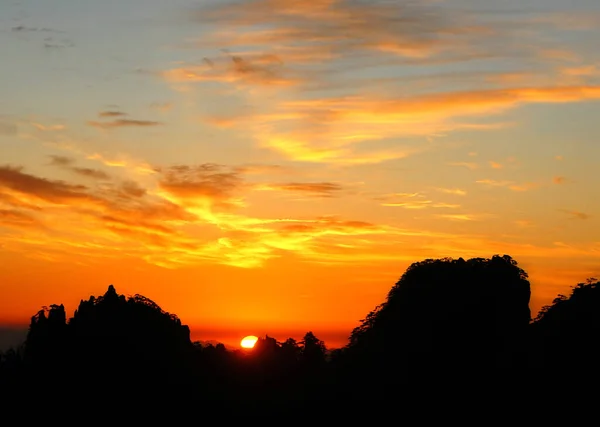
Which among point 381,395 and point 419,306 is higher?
point 419,306

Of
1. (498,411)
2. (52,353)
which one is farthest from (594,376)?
(52,353)

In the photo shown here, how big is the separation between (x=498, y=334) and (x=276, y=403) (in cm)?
1735

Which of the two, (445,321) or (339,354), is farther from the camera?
(339,354)

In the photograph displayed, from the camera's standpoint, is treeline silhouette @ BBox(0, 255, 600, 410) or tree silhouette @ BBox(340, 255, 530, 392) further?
tree silhouette @ BBox(340, 255, 530, 392)

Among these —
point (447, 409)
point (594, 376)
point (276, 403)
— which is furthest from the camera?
point (276, 403)

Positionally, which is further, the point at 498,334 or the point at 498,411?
the point at 498,334

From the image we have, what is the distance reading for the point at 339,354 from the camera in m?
86.4

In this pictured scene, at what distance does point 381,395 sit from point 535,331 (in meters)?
11.9

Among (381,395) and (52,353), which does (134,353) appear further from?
(381,395)

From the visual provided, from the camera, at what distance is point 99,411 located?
7462cm

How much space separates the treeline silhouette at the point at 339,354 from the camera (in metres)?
75.5

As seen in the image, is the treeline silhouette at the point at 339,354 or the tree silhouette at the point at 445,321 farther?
the tree silhouette at the point at 445,321

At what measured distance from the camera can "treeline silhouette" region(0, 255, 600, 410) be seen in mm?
75500

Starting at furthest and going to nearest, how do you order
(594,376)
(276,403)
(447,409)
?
(276,403), (447,409), (594,376)
